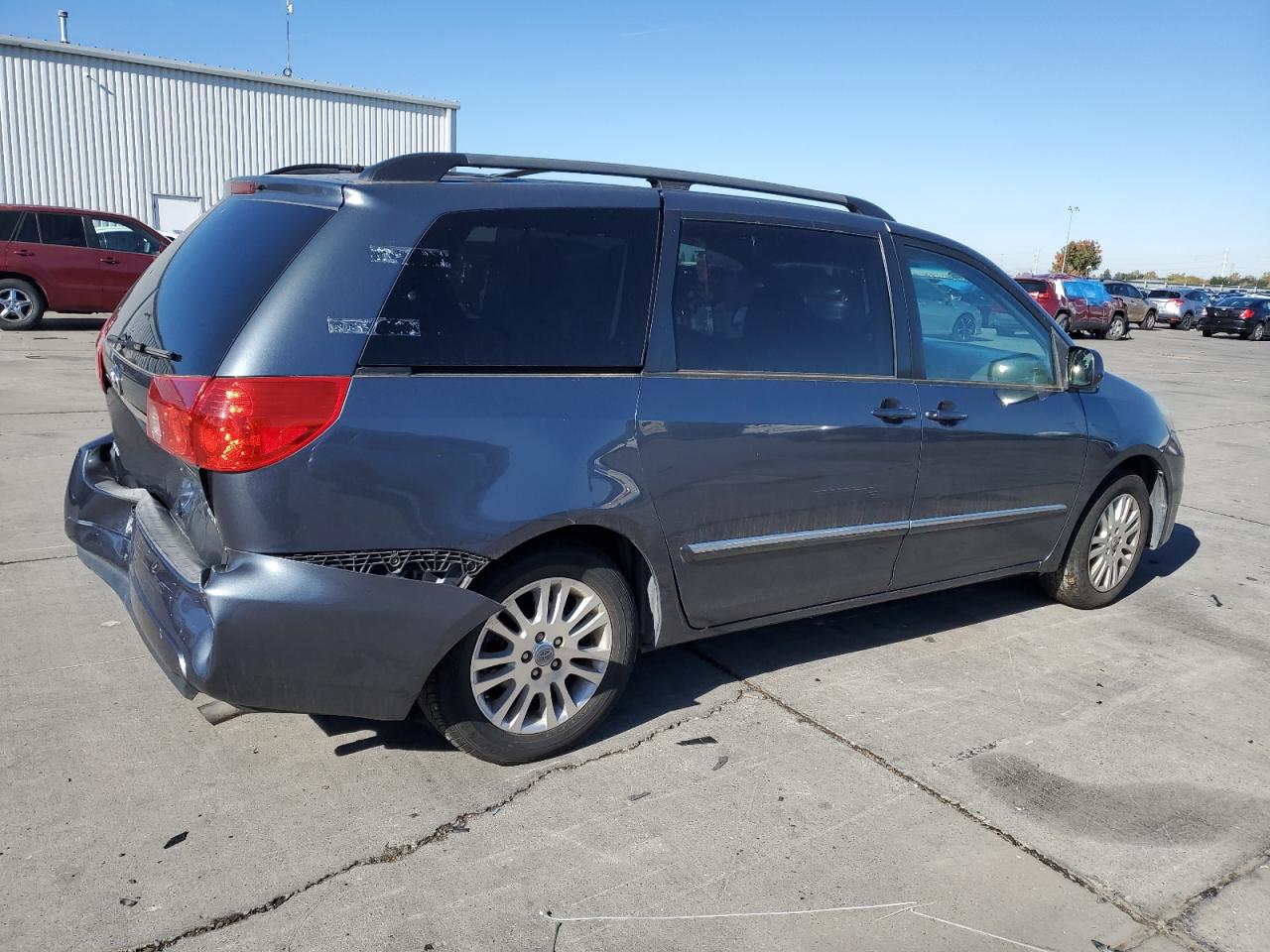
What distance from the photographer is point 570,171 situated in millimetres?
3547

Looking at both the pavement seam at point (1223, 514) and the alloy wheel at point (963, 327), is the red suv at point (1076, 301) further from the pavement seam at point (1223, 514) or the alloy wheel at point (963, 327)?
the alloy wheel at point (963, 327)

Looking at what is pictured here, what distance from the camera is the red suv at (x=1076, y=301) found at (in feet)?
89.4

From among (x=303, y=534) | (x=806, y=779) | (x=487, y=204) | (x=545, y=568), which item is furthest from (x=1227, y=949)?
(x=487, y=204)

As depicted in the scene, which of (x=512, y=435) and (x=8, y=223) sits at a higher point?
(x=512, y=435)

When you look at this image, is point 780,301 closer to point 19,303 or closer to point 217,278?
point 217,278

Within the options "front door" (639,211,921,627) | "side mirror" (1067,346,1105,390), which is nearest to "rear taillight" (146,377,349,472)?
"front door" (639,211,921,627)

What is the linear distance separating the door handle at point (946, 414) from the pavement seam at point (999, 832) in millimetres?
1279

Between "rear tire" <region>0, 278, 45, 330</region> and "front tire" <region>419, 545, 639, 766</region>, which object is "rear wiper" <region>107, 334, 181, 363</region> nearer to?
"front tire" <region>419, 545, 639, 766</region>

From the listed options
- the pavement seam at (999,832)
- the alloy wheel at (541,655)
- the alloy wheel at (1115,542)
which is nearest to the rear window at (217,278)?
the alloy wheel at (541,655)

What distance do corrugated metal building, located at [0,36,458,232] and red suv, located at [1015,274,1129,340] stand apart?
17.2 meters

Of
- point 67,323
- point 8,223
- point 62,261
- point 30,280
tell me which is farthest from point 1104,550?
point 67,323

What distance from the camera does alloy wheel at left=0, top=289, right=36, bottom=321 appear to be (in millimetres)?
14945

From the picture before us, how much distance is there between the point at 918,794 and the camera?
3.32m

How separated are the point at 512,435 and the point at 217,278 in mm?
1005
